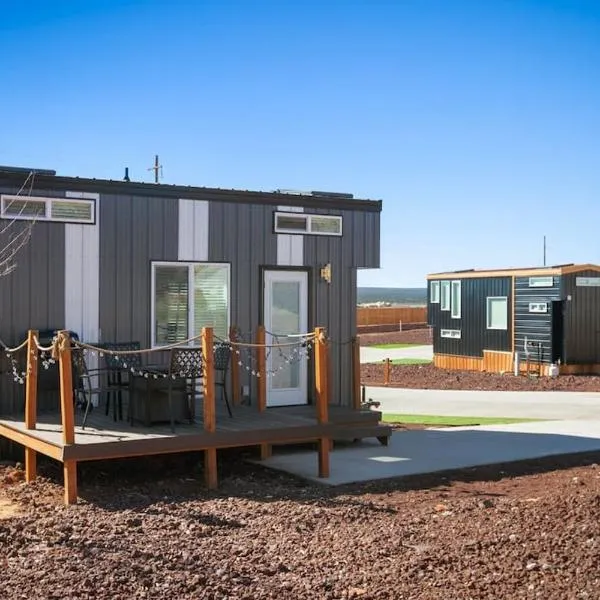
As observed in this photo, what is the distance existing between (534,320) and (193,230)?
511 inches

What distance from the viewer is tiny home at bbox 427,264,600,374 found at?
20.9 meters

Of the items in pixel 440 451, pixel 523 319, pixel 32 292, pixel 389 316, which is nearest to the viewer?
pixel 32 292

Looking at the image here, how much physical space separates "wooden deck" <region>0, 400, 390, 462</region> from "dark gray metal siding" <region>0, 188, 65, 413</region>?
42 centimetres

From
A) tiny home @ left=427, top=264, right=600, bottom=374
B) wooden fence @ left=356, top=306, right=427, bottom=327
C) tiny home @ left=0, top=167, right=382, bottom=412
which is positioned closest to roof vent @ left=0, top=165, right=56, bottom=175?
tiny home @ left=0, top=167, right=382, bottom=412

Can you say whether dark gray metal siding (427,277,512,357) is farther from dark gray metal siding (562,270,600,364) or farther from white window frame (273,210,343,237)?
white window frame (273,210,343,237)

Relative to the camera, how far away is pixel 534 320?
2134 centimetres

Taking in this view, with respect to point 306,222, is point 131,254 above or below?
below

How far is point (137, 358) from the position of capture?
9281 mm

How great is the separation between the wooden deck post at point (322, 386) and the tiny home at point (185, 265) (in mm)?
1957

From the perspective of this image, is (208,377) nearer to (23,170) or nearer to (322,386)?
(322,386)

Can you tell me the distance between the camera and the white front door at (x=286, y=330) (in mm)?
10891

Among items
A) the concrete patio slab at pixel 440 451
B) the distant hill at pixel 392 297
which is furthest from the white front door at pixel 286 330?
the distant hill at pixel 392 297

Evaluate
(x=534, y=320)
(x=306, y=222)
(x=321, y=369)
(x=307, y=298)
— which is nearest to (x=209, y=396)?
(x=321, y=369)

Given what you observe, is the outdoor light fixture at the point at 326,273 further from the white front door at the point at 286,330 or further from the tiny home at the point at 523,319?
the tiny home at the point at 523,319
